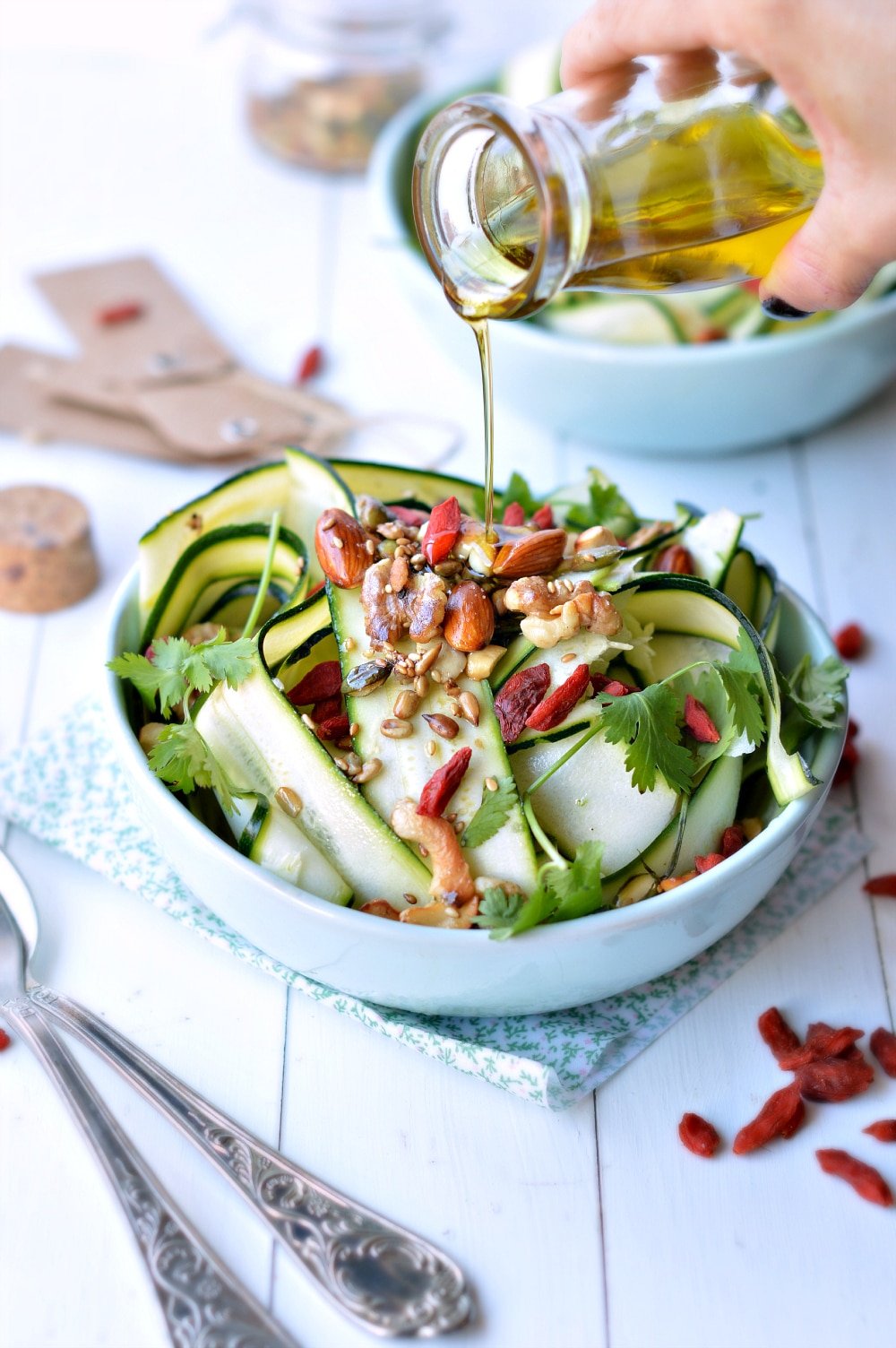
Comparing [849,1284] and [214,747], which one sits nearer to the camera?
[849,1284]

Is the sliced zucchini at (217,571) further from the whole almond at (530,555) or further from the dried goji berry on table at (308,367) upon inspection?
the dried goji berry on table at (308,367)

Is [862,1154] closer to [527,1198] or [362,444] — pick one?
[527,1198]

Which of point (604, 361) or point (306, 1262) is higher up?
point (604, 361)

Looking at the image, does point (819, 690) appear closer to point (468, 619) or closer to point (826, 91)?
point (468, 619)

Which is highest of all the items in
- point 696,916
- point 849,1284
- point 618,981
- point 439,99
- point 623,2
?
point 623,2

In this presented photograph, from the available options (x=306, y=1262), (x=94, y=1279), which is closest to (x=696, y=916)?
(x=306, y=1262)

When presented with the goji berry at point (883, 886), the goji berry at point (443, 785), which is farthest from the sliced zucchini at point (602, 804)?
the goji berry at point (883, 886)

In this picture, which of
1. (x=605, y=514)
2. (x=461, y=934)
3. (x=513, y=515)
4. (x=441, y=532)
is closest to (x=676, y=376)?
(x=605, y=514)
